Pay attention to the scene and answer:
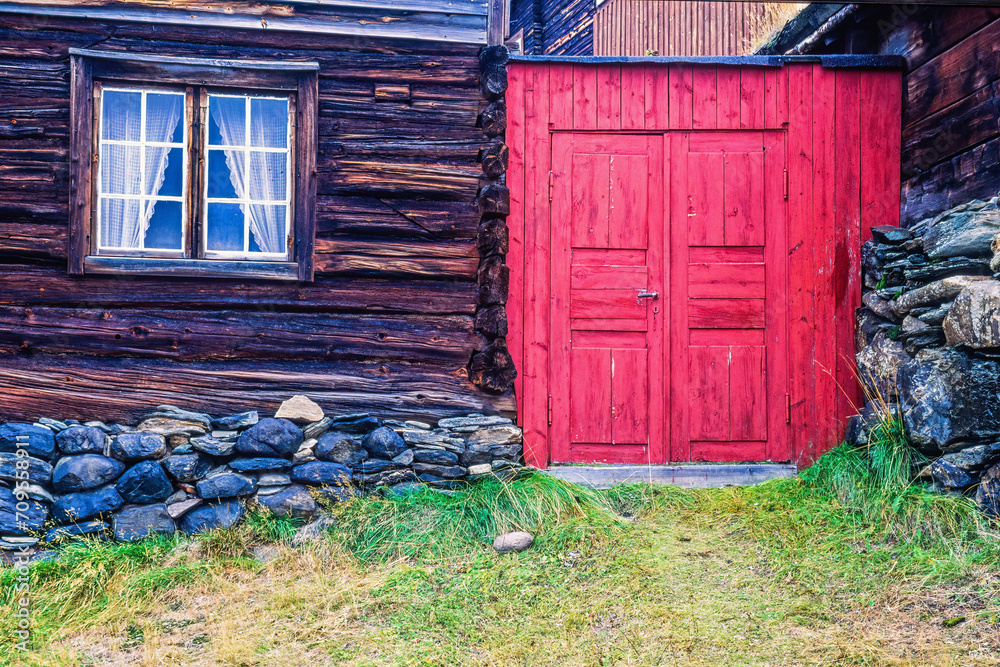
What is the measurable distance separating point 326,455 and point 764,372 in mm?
3143

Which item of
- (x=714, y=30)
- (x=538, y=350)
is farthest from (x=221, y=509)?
(x=714, y=30)

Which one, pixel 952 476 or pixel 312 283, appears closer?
pixel 952 476

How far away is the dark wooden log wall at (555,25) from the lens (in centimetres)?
1045

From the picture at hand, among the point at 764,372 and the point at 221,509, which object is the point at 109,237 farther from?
the point at 764,372

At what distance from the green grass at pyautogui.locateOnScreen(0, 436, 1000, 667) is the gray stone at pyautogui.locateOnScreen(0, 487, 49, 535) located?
1.07 feet

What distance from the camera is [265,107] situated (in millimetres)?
4824

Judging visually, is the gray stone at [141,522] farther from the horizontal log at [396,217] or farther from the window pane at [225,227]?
the horizontal log at [396,217]

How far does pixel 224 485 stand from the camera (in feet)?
14.4

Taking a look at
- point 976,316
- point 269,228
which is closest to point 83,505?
point 269,228

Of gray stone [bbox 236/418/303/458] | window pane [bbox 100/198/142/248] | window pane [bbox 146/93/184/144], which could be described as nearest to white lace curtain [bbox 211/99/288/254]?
window pane [bbox 146/93/184/144]

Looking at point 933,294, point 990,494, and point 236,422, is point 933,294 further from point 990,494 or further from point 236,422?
point 236,422

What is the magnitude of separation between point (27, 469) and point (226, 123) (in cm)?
253

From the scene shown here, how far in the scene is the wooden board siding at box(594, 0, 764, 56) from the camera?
932 centimetres

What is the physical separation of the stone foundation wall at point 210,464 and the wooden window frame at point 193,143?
0.95 metres
